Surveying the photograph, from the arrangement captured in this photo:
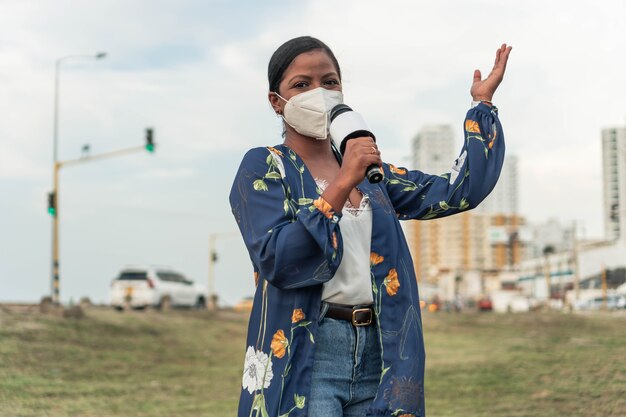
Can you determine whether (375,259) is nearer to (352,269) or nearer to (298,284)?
(352,269)

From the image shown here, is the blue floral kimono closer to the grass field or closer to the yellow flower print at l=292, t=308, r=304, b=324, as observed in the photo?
the yellow flower print at l=292, t=308, r=304, b=324

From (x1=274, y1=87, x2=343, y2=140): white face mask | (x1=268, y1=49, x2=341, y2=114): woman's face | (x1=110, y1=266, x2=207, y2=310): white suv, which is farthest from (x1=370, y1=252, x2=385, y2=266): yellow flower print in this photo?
(x1=110, y1=266, x2=207, y2=310): white suv

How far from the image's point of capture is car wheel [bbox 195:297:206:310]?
33.9 metres

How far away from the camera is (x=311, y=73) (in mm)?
2799

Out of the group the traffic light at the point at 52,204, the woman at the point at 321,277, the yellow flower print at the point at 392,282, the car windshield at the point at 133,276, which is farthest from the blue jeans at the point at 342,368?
the traffic light at the point at 52,204

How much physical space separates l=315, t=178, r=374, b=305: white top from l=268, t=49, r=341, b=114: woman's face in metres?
0.41

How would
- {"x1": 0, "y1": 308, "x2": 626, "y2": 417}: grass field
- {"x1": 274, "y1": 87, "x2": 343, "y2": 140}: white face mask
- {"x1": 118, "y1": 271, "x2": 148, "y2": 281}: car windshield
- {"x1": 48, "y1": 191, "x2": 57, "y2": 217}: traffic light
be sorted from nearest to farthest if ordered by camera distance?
{"x1": 274, "y1": 87, "x2": 343, "y2": 140}: white face mask, {"x1": 0, "y1": 308, "x2": 626, "y2": 417}: grass field, {"x1": 118, "y1": 271, "x2": 148, "y2": 281}: car windshield, {"x1": 48, "y1": 191, "x2": 57, "y2": 217}: traffic light

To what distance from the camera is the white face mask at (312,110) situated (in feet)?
8.99

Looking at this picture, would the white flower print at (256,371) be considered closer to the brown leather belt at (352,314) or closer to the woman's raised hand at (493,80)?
the brown leather belt at (352,314)

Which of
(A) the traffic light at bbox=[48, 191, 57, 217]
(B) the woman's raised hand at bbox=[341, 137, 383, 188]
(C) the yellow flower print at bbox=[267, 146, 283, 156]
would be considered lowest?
(B) the woman's raised hand at bbox=[341, 137, 383, 188]

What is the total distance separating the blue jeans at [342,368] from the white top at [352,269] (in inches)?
3.0

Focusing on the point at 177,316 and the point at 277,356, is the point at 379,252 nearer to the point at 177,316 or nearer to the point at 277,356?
the point at 277,356

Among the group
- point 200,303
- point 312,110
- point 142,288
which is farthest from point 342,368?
point 200,303

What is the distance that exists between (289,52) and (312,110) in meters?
0.21
